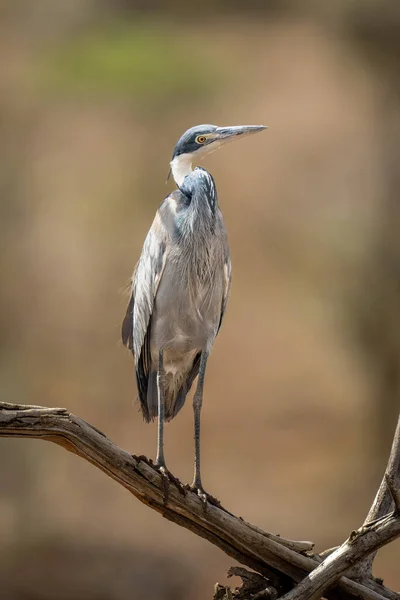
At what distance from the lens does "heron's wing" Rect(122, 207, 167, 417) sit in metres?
2.08

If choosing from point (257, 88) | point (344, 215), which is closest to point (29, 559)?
point (344, 215)

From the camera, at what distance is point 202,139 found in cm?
203

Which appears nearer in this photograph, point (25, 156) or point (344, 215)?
point (25, 156)

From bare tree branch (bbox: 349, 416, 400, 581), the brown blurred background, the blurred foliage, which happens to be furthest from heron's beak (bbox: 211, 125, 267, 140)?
the blurred foliage

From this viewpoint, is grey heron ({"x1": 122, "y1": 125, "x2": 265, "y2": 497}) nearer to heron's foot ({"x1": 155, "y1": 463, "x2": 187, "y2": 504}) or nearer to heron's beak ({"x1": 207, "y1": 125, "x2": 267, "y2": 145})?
heron's beak ({"x1": 207, "y1": 125, "x2": 267, "y2": 145})

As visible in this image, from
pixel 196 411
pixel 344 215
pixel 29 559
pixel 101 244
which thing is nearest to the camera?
pixel 196 411

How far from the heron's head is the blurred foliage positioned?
88.8 inches

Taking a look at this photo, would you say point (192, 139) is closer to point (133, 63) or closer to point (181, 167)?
point (181, 167)

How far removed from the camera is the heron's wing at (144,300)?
2.08 meters

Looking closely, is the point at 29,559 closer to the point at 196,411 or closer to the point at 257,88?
the point at 196,411

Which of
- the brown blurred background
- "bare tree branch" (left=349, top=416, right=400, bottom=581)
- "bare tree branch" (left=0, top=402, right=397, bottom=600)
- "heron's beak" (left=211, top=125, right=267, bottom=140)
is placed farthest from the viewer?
the brown blurred background

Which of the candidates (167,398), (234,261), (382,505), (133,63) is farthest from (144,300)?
(234,261)

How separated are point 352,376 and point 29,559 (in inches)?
77.0

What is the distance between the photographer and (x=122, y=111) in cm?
532
